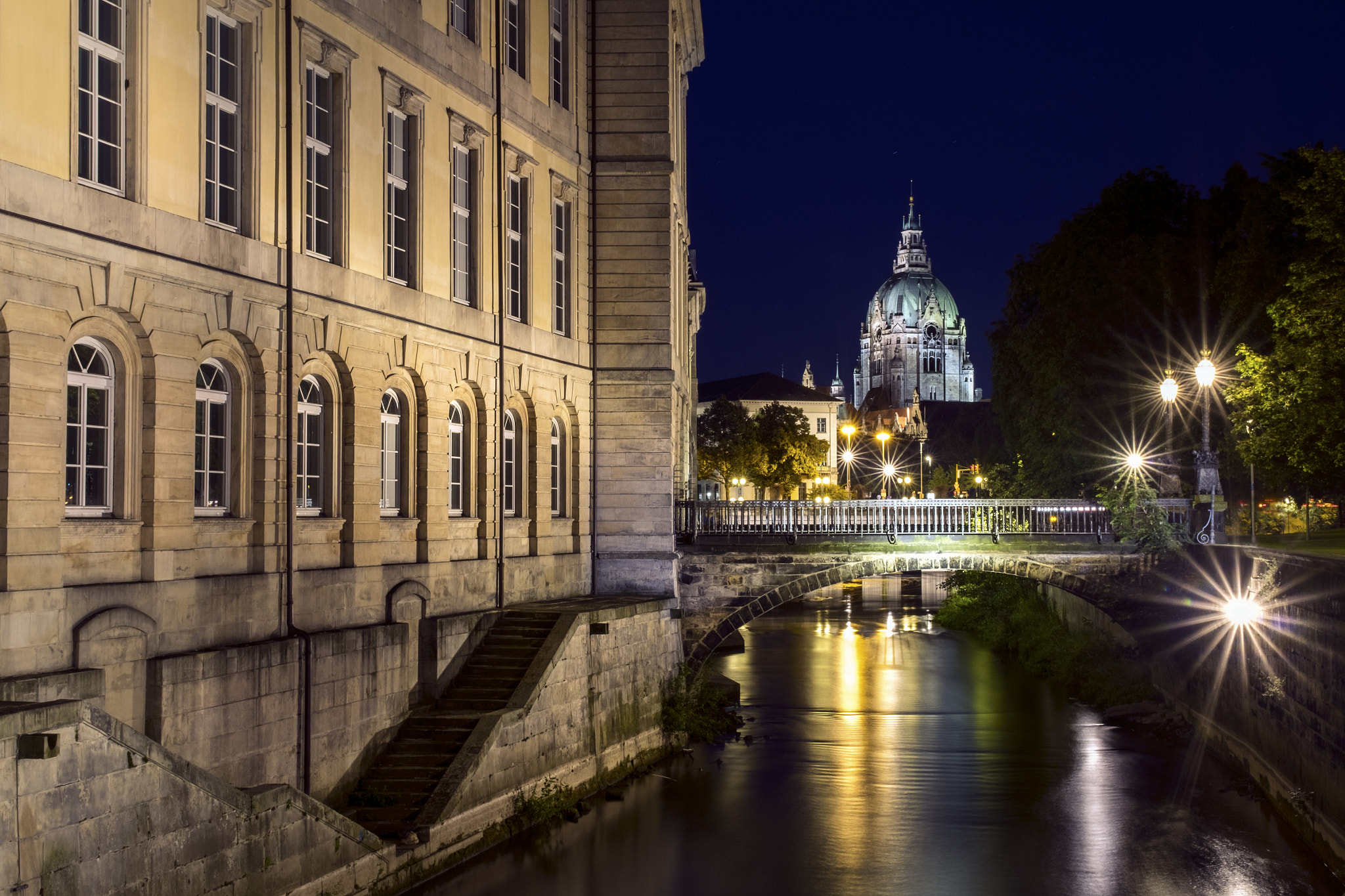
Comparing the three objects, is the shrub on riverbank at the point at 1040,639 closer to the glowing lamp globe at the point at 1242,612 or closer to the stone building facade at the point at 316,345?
the glowing lamp globe at the point at 1242,612

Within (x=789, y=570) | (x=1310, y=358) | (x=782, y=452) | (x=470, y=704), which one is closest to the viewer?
(x=470, y=704)

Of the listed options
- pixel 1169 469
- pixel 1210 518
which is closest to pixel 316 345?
pixel 1210 518

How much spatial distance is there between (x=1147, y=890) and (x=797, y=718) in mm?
14424

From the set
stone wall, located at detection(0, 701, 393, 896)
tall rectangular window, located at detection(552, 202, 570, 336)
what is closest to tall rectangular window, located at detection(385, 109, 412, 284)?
tall rectangular window, located at detection(552, 202, 570, 336)

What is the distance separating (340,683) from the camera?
17078 millimetres

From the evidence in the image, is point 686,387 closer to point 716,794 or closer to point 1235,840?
point 716,794

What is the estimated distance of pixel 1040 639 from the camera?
4062 centimetres

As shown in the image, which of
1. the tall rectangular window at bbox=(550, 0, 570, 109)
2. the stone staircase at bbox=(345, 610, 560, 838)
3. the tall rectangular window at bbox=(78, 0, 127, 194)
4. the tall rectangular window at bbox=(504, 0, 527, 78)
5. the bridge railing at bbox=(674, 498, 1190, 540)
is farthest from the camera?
the bridge railing at bbox=(674, 498, 1190, 540)

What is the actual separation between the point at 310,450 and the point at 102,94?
5.16 meters

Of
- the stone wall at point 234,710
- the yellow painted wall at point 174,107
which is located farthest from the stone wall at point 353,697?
the yellow painted wall at point 174,107

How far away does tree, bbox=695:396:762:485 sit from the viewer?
265 ft

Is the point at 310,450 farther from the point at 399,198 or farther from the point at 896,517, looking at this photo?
the point at 896,517

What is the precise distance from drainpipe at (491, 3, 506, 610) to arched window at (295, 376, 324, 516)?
430cm

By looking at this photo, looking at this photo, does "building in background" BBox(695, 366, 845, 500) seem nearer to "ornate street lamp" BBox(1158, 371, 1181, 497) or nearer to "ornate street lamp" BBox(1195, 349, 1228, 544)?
"ornate street lamp" BBox(1158, 371, 1181, 497)
